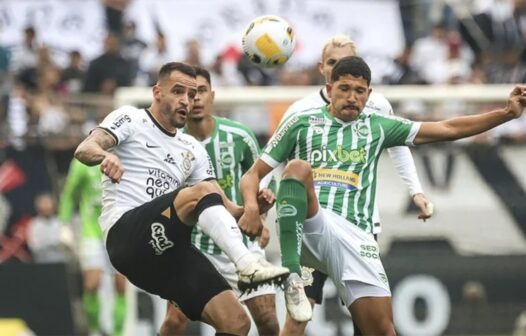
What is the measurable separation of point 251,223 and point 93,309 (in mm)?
7179

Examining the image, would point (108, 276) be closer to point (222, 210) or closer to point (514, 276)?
point (514, 276)

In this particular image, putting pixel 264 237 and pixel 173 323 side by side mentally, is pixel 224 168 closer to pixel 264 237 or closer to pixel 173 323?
pixel 264 237

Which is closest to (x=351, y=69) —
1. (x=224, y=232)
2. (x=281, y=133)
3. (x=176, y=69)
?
(x=281, y=133)

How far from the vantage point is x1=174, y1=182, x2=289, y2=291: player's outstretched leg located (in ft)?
29.7

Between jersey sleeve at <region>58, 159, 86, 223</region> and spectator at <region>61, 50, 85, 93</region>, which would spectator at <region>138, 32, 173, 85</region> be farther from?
jersey sleeve at <region>58, 159, 86, 223</region>

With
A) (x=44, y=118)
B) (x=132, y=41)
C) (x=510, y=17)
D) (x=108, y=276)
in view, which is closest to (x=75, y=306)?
(x=108, y=276)

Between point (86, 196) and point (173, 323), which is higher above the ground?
point (86, 196)

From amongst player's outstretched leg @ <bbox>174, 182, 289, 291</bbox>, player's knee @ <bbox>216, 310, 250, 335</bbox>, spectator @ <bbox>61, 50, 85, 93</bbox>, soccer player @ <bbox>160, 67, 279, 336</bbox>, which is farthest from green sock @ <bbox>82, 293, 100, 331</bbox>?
player's outstretched leg @ <bbox>174, 182, 289, 291</bbox>

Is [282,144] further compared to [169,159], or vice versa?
[282,144]

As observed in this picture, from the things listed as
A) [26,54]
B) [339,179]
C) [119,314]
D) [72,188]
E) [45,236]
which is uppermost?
[26,54]

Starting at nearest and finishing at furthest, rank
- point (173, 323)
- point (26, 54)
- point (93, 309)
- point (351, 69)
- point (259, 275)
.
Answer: point (259, 275) < point (351, 69) < point (173, 323) < point (93, 309) < point (26, 54)

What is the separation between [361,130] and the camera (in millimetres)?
10422

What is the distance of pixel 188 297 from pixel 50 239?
8.97 meters

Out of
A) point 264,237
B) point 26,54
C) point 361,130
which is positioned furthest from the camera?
point 26,54
